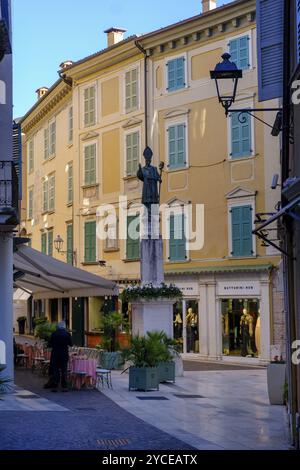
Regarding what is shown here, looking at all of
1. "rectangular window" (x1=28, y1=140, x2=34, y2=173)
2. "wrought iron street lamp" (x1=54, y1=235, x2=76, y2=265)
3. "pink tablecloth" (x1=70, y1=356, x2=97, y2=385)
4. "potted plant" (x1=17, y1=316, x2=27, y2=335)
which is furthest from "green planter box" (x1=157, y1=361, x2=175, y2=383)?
"rectangular window" (x1=28, y1=140, x2=34, y2=173)

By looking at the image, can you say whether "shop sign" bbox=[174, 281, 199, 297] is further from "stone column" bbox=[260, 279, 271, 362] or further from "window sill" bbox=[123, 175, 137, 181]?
"window sill" bbox=[123, 175, 137, 181]

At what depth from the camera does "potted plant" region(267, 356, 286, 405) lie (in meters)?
13.3

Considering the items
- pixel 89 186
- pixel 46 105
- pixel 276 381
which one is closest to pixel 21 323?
pixel 46 105

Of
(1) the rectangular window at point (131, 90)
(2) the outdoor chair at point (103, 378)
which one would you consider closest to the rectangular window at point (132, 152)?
(1) the rectangular window at point (131, 90)

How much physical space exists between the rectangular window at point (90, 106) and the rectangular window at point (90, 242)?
4.54 metres

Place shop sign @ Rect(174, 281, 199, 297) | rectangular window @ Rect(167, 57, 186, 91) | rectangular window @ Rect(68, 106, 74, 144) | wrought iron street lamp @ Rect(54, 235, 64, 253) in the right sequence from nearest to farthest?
→ shop sign @ Rect(174, 281, 199, 297)
rectangular window @ Rect(167, 57, 186, 91)
wrought iron street lamp @ Rect(54, 235, 64, 253)
rectangular window @ Rect(68, 106, 74, 144)

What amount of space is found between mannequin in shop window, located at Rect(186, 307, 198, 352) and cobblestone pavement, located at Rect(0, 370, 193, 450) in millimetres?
13802

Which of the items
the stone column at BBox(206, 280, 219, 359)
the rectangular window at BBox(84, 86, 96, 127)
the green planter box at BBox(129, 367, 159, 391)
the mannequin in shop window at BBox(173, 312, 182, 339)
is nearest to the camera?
the green planter box at BBox(129, 367, 159, 391)

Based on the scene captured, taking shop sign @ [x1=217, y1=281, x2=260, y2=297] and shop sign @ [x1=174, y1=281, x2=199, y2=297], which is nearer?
shop sign @ [x1=217, y1=281, x2=260, y2=297]

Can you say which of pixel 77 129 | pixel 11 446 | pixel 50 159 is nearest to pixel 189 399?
pixel 11 446

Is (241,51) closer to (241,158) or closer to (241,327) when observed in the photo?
(241,158)

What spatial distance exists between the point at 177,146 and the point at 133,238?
4353mm
